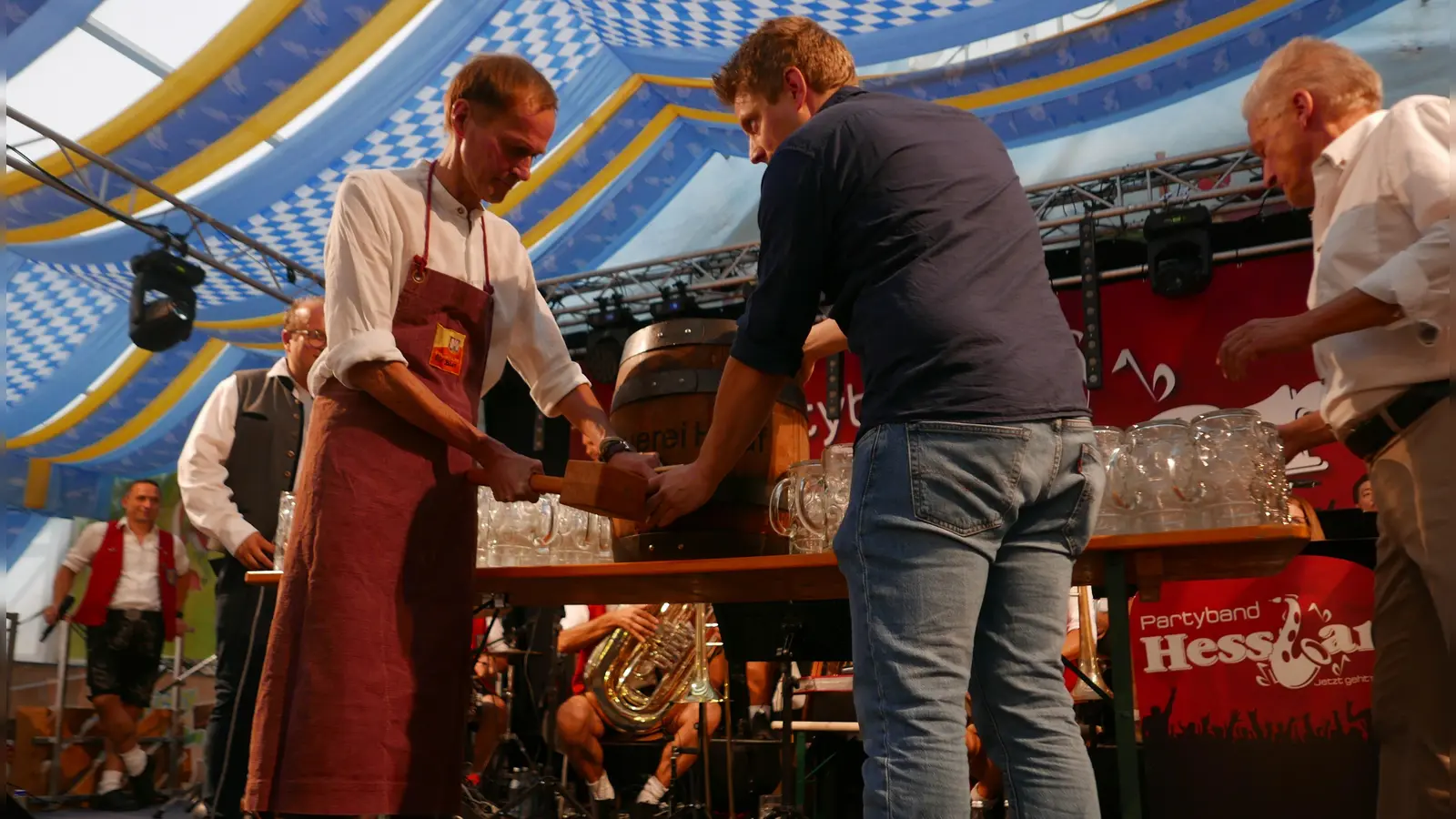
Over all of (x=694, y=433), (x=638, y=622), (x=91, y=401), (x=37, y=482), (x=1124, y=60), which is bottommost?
(x=638, y=622)

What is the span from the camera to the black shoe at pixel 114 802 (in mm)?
6617

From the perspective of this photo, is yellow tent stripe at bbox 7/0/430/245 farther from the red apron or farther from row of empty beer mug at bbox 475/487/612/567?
the red apron

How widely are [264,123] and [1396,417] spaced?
20.0 feet

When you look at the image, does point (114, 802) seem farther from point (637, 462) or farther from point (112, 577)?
point (637, 462)

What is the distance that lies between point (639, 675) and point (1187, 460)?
3954mm

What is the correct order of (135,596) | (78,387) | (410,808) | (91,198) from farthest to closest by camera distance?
(78,387)
(135,596)
(91,198)
(410,808)

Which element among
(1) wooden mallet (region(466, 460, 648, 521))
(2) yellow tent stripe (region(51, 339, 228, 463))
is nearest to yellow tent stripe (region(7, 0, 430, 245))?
(2) yellow tent stripe (region(51, 339, 228, 463))

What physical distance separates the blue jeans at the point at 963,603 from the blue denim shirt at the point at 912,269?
2.3 inches

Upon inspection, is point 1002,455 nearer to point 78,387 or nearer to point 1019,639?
point 1019,639

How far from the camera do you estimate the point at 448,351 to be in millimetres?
2240

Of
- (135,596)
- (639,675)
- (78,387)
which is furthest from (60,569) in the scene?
(639,675)

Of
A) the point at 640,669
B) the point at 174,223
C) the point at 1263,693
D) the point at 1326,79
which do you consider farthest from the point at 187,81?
the point at 1263,693

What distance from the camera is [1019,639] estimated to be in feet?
5.25

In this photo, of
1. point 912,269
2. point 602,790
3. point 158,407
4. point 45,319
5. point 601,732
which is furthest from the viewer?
point 158,407
